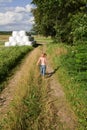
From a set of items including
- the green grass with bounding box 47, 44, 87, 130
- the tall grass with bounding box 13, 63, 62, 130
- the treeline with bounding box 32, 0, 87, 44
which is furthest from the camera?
the treeline with bounding box 32, 0, 87, 44

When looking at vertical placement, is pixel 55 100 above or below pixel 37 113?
below

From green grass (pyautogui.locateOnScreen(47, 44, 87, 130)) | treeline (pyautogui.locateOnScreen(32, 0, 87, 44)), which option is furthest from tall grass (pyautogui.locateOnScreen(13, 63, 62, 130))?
treeline (pyautogui.locateOnScreen(32, 0, 87, 44))

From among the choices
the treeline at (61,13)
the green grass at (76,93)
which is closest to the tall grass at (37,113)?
the green grass at (76,93)

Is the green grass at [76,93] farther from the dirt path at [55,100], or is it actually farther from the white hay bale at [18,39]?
the white hay bale at [18,39]

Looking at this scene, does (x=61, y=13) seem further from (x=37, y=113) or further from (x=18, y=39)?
(x=37, y=113)

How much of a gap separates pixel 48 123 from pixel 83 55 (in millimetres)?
6178

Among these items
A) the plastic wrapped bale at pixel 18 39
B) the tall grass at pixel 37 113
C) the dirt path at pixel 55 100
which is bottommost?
the plastic wrapped bale at pixel 18 39

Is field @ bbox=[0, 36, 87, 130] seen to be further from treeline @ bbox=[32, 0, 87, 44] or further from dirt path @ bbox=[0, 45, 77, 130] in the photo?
treeline @ bbox=[32, 0, 87, 44]

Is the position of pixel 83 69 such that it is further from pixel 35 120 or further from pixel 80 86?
pixel 35 120

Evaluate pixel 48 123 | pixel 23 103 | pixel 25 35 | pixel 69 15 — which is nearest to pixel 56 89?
pixel 23 103

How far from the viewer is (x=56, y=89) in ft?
Answer: 59.9

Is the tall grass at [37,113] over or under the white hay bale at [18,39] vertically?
over

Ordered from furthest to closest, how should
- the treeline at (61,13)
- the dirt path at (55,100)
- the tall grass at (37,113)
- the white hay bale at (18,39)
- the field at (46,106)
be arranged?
the white hay bale at (18,39), the treeline at (61,13), the dirt path at (55,100), the field at (46,106), the tall grass at (37,113)

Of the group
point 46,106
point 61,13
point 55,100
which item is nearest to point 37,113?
point 46,106
